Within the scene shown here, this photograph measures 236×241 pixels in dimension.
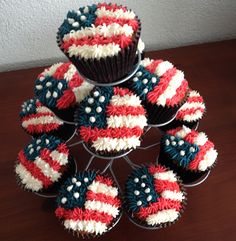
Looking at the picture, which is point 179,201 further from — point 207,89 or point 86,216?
point 207,89

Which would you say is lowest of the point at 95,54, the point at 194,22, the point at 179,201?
the point at 179,201

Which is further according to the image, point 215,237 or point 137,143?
point 215,237

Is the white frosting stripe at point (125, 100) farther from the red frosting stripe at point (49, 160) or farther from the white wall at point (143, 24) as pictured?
the white wall at point (143, 24)

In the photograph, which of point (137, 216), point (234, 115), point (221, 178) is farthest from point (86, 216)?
point (234, 115)

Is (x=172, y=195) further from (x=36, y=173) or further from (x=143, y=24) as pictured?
(x=143, y=24)

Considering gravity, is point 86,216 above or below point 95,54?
below

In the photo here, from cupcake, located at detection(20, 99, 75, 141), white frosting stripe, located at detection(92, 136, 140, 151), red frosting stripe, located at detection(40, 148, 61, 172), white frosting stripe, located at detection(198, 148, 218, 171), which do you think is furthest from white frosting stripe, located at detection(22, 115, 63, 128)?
white frosting stripe, located at detection(198, 148, 218, 171)

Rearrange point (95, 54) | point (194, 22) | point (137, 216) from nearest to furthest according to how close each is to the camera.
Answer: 1. point (95, 54)
2. point (137, 216)
3. point (194, 22)

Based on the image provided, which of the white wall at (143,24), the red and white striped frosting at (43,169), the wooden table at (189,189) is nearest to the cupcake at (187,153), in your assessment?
the wooden table at (189,189)
